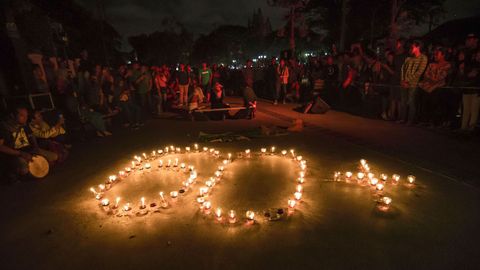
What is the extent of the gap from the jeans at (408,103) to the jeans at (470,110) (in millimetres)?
1278

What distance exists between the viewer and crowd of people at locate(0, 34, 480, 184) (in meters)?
6.25

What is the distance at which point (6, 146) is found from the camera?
17.2ft

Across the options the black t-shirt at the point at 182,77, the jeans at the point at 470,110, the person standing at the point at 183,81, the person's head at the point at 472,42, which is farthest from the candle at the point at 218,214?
the black t-shirt at the point at 182,77

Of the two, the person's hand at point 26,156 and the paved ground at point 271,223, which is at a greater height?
the person's hand at point 26,156

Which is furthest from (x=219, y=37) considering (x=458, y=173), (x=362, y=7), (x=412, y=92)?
(x=458, y=173)


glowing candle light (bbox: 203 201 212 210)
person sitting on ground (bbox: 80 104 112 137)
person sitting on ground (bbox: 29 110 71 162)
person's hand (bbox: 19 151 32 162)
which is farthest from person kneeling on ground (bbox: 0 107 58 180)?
glowing candle light (bbox: 203 201 212 210)

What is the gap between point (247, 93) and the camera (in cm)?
1046

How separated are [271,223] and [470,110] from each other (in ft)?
21.3

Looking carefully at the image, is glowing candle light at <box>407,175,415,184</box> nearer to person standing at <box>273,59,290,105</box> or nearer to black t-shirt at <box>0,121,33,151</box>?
black t-shirt at <box>0,121,33,151</box>

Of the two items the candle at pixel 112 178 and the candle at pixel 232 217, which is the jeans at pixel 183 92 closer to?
the candle at pixel 112 178

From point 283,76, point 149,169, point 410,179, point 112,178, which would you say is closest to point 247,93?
point 283,76

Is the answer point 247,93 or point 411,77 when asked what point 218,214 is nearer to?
point 247,93

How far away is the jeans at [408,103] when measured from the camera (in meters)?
8.54

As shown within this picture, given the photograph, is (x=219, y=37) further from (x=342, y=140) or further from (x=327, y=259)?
(x=327, y=259)
